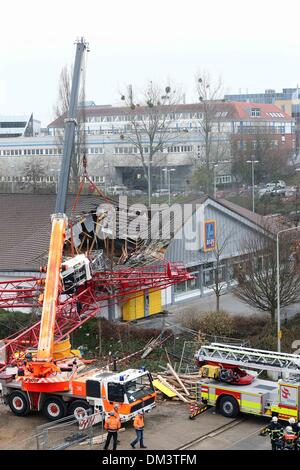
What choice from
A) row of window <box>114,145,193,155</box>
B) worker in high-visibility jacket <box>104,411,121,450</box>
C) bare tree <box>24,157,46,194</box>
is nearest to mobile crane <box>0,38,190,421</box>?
worker in high-visibility jacket <box>104,411,121,450</box>

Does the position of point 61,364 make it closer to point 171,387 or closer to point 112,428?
point 171,387

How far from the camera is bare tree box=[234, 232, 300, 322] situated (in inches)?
1249

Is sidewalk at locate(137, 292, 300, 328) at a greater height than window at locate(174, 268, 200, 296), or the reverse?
window at locate(174, 268, 200, 296)

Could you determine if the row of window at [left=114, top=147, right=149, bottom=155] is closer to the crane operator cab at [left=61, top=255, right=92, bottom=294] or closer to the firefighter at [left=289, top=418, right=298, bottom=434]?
the crane operator cab at [left=61, top=255, right=92, bottom=294]

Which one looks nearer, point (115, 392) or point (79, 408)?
point (115, 392)

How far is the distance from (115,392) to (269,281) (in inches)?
465

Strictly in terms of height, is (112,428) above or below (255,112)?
below

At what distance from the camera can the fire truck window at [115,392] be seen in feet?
71.2

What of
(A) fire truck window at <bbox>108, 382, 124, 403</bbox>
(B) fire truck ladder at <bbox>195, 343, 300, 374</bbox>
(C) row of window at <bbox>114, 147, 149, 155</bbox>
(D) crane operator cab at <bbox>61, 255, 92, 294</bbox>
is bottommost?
(A) fire truck window at <bbox>108, 382, 124, 403</bbox>

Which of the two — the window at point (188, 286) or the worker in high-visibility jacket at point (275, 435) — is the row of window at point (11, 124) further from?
the worker in high-visibility jacket at point (275, 435)

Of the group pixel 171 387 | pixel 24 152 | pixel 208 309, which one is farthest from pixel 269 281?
pixel 24 152

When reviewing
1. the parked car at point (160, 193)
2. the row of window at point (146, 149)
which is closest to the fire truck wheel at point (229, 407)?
the parked car at point (160, 193)

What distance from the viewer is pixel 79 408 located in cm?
2267

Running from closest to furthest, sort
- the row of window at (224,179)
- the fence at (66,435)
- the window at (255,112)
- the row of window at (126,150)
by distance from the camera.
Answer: the fence at (66,435), the row of window at (224,179), the row of window at (126,150), the window at (255,112)
